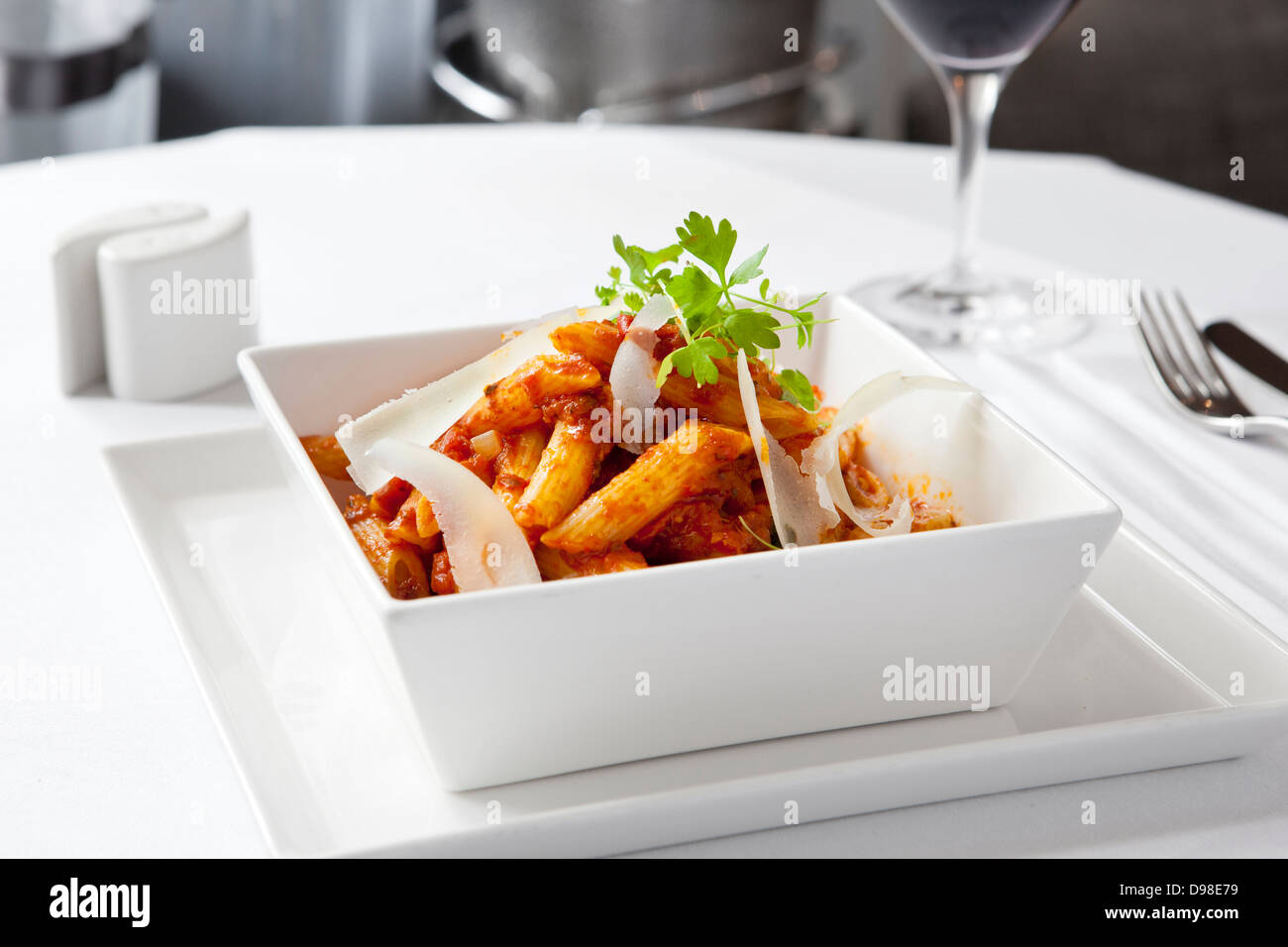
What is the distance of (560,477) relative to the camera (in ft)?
2.60

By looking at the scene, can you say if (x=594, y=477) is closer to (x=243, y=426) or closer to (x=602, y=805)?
(x=602, y=805)

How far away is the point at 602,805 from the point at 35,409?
87 centimetres

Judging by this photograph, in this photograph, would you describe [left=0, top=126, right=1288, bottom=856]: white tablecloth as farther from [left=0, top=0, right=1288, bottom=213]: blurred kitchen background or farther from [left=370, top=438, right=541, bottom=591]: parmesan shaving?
[left=0, top=0, right=1288, bottom=213]: blurred kitchen background

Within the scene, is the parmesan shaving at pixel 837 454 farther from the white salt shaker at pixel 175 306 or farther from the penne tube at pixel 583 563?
the white salt shaker at pixel 175 306

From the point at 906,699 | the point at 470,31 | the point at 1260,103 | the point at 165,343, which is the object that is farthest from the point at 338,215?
the point at 1260,103

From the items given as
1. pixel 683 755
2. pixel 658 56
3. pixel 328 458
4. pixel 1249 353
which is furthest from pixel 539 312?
pixel 658 56

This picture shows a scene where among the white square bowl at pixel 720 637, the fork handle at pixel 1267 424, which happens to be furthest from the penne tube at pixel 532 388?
the fork handle at pixel 1267 424

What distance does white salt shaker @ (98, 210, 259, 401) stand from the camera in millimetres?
1250

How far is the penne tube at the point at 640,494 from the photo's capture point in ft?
2.54

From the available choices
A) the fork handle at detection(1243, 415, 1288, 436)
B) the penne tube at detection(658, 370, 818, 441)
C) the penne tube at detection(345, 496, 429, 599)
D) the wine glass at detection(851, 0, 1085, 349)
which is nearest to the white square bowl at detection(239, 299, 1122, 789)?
the penne tube at detection(345, 496, 429, 599)

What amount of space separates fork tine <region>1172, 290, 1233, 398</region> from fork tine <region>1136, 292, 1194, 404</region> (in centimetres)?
2

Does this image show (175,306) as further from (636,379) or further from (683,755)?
(683,755)

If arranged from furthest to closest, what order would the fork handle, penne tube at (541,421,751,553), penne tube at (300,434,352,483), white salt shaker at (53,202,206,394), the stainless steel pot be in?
the stainless steel pot < white salt shaker at (53,202,206,394) < the fork handle < penne tube at (300,434,352,483) < penne tube at (541,421,751,553)

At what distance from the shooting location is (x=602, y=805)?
2.16 feet
